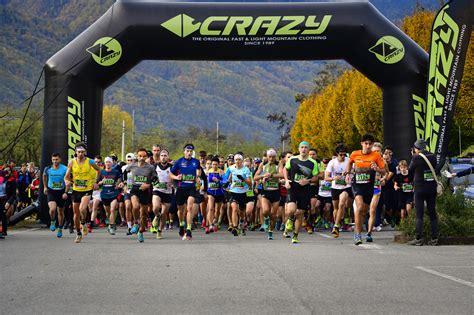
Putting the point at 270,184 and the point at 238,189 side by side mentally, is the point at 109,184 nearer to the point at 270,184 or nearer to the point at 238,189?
the point at 238,189

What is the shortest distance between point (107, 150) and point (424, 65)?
99770 millimetres

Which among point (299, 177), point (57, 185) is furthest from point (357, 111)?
point (299, 177)

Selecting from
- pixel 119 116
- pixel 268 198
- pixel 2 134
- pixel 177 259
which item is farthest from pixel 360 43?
pixel 119 116

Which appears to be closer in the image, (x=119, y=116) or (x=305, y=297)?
(x=305, y=297)

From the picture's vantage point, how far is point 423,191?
14922mm

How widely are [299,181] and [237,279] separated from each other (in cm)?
715

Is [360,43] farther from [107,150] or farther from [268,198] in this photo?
[107,150]

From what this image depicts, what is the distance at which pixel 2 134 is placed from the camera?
87.3m

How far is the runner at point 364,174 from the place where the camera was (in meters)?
15.3

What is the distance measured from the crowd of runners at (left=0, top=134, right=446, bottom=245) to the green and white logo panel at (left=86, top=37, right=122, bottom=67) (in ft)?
7.92

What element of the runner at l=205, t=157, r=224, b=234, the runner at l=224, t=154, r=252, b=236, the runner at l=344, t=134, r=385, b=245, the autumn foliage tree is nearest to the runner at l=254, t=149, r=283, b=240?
the runner at l=224, t=154, r=252, b=236

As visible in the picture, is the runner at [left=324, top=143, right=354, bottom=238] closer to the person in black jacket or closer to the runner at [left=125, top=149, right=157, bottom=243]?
the person in black jacket

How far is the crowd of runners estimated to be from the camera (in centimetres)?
1586

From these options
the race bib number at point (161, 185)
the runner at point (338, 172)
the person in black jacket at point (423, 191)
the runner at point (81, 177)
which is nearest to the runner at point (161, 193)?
the race bib number at point (161, 185)
